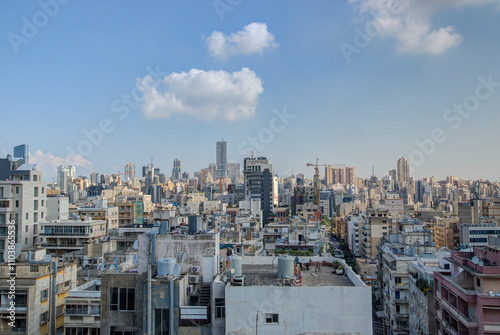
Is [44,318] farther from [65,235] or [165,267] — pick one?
[65,235]

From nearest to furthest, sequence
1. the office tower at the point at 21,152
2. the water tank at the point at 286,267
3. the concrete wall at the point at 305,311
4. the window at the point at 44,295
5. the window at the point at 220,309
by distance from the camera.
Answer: the concrete wall at the point at 305,311, the window at the point at 220,309, the water tank at the point at 286,267, the window at the point at 44,295, the office tower at the point at 21,152

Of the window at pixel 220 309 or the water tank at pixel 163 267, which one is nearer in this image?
the window at pixel 220 309

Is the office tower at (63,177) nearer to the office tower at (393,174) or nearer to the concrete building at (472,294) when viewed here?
the office tower at (393,174)

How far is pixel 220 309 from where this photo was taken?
38.2ft

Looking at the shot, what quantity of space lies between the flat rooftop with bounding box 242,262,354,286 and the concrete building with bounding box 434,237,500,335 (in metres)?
4.69

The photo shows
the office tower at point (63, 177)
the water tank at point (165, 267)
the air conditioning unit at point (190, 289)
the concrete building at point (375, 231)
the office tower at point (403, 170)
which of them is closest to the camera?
the water tank at point (165, 267)

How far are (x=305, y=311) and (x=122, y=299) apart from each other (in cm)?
546

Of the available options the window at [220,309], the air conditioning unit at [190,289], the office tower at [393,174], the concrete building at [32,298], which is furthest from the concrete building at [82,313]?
the office tower at [393,174]

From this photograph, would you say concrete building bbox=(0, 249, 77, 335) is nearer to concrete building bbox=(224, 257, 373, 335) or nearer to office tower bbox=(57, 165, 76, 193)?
concrete building bbox=(224, 257, 373, 335)

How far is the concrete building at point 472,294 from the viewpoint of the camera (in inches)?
544

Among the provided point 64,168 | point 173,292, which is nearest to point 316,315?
point 173,292

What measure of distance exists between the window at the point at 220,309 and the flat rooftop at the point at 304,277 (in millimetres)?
1218

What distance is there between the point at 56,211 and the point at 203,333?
33.4 metres

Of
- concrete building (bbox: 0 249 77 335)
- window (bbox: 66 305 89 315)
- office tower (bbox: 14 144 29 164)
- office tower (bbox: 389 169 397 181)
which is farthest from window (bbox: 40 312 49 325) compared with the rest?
office tower (bbox: 389 169 397 181)
